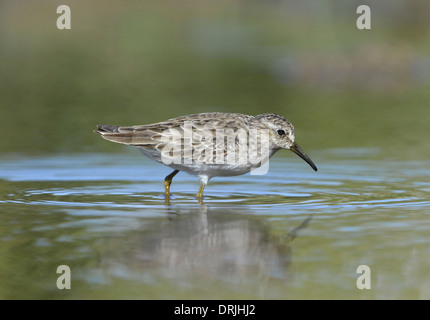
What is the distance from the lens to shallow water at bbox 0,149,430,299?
7.93 meters

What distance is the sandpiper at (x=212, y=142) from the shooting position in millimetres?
12281

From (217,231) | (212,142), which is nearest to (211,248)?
(217,231)

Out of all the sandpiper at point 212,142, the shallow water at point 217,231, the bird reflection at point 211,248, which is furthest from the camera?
the sandpiper at point 212,142

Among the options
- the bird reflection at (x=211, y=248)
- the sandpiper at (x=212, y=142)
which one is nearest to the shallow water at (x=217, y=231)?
the bird reflection at (x=211, y=248)

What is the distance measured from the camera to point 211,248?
9195 millimetres

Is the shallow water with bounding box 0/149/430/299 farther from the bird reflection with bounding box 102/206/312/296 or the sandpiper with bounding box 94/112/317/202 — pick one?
the sandpiper with bounding box 94/112/317/202

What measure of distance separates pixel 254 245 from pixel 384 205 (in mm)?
2792

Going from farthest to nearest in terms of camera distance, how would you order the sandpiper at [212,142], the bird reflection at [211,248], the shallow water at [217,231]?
1. the sandpiper at [212,142]
2. the bird reflection at [211,248]
3. the shallow water at [217,231]

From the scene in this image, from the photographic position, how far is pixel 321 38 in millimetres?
35219

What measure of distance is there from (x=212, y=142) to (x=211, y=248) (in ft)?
11.0

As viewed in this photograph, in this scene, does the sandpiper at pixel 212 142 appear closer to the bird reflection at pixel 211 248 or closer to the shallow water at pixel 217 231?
the shallow water at pixel 217 231

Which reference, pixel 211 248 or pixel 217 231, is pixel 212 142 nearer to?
pixel 217 231

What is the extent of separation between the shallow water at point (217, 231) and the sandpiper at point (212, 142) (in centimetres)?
45

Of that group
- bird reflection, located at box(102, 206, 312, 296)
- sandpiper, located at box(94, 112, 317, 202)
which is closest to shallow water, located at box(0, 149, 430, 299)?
bird reflection, located at box(102, 206, 312, 296)
